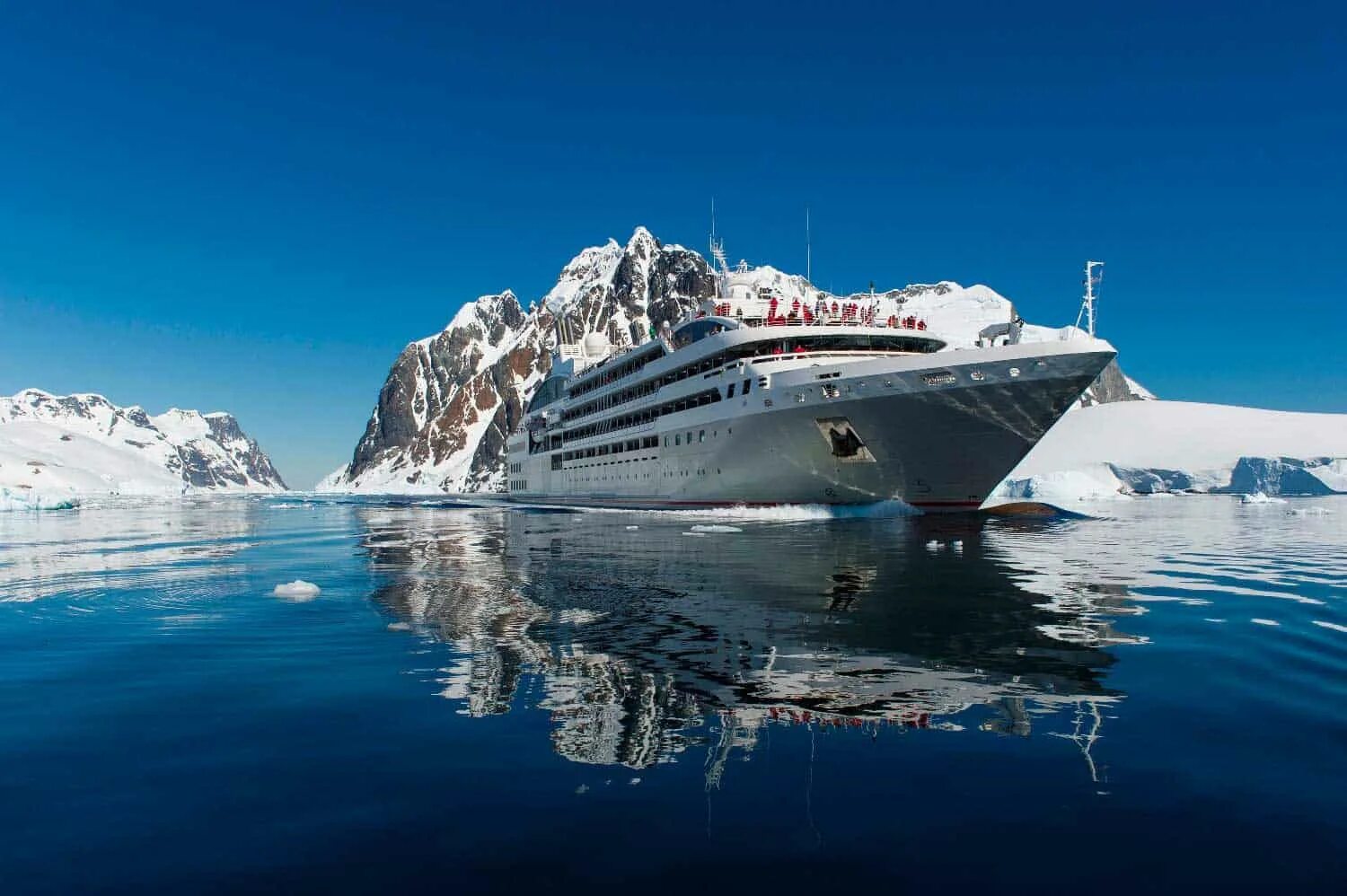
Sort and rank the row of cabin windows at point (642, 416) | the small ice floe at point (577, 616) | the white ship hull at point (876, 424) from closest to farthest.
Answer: the small ice floe at point (577, 616), the white ship hull at point (876, 424), the row of cabin windows at point (642, 416)

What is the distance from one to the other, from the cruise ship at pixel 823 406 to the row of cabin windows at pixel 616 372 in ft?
0.70

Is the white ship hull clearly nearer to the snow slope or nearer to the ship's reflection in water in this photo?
the ship's reflection in water

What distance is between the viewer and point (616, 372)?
192 ft

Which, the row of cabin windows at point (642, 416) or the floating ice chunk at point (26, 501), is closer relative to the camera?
the row of cabin windows at point (642, 416)

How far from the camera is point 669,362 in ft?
154

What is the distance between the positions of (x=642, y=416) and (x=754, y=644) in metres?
43.9

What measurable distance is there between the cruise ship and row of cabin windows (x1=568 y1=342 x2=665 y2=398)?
0.70 feet

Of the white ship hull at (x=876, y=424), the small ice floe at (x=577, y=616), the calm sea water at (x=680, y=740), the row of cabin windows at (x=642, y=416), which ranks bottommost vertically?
the small ice floe at (x=577, y=616)

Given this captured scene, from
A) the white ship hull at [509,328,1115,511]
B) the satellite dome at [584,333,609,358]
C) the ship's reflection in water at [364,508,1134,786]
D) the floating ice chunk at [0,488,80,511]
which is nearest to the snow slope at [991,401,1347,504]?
the white ship hull at [509,328,1115,511]

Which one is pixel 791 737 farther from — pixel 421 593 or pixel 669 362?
pixel 669 362

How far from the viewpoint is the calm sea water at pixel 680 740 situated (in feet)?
11.5

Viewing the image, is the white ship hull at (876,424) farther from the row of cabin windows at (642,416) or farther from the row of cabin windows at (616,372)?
the row of cabin windows at (616,372)

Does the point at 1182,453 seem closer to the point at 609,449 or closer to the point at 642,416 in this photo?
the point at 609,449

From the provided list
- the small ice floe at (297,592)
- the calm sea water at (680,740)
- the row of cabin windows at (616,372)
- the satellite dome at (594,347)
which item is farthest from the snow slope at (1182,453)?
the small ice floe at (297,592)
